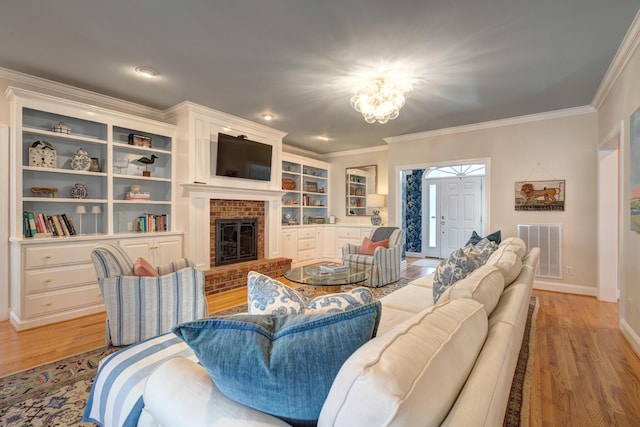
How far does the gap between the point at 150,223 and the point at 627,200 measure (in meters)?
5.12

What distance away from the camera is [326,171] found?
7.16 metres

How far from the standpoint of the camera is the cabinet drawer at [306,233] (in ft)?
20.0

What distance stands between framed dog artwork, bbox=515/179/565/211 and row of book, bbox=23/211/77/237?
574 centimetres

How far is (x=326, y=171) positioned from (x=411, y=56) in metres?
4.51

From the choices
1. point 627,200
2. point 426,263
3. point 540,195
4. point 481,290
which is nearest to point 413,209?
point 426,263

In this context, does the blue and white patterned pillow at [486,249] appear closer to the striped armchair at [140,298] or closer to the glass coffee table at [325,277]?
the glass coffee table at [325,277]

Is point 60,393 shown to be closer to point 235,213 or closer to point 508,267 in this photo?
point 508,267

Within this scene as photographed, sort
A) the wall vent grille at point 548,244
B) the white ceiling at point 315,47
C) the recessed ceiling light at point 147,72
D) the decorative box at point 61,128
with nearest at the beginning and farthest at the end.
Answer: the white ceiling at point 315,47, the recessed ceiling light at point 147,72, the decorative box at point 61,128, the wall vent grille at point 548,244

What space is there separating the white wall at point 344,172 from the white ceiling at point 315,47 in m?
2.59

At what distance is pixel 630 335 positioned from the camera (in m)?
2.59

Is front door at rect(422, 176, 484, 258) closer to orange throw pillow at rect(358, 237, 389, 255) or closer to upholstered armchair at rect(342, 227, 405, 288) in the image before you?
upholstered armchair at rect(342, 227, 405, 288)

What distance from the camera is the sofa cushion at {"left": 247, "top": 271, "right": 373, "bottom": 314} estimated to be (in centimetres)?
111

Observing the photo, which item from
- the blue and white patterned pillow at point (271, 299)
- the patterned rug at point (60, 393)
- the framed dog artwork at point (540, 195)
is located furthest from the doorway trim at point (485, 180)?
the blue and white patterned pillow at point (271, 299)

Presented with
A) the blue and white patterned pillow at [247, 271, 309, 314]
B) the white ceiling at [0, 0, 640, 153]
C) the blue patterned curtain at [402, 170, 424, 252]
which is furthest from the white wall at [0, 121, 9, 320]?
the blue patterned curtain at [402, 170, 424, 252]
